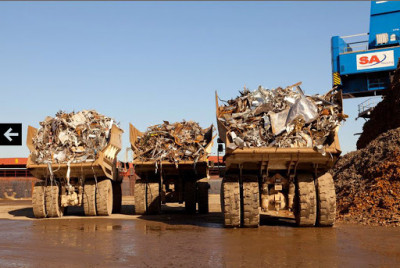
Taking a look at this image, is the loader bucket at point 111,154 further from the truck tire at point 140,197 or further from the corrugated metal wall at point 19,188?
the corrugated metal wall at point 19,188

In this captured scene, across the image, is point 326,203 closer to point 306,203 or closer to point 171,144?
point 306,203

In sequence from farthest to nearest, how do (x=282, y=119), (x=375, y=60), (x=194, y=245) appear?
1. (x=375, y=60)
2. (x=282, y=119)
3. (x=194, y=245)

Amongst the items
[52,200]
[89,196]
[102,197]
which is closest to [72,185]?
[89,196]

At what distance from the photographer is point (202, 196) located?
56.3 ft

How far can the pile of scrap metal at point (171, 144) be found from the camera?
15258 millimetres

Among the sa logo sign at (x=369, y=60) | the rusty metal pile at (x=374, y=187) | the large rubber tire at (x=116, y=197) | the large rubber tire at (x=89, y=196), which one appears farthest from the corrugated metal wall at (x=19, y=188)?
the sa logo sign at (x=369, y=60)

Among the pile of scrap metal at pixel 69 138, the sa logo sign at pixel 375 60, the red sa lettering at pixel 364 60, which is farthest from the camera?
the red sa lettering at pixel 364 60

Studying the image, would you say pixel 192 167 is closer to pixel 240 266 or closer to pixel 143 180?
pixel 143 180

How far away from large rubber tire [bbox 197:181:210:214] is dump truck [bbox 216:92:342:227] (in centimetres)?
520

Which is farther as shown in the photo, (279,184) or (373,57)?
(373,57)

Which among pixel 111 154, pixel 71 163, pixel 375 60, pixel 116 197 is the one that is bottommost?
pixel 116 197

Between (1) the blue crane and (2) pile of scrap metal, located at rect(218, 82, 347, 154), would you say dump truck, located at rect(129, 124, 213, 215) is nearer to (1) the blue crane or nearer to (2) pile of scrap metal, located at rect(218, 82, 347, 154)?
(2) pile of scrap metal, located at rect(218, 82, 347, 154)

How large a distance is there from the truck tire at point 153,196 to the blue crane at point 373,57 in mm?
27899

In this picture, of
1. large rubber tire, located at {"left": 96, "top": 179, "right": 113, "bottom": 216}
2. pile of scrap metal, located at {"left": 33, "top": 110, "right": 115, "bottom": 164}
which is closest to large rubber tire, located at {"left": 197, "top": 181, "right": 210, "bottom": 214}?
large rubber tire, located at {"left": 96, "top": 179, "right": 113, "bottom": 216}
